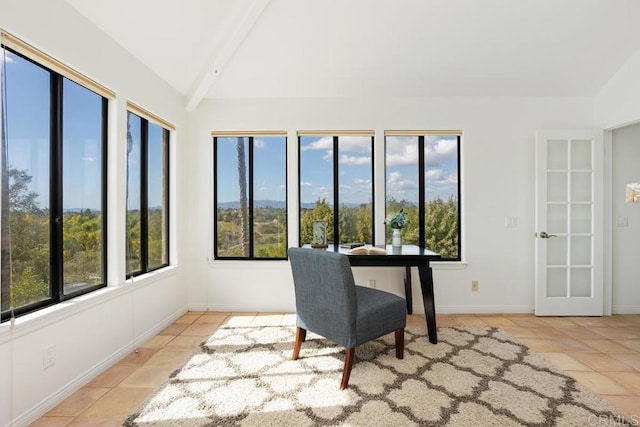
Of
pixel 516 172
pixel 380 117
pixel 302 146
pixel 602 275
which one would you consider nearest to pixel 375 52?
pixel 380 117

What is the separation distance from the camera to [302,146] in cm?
372

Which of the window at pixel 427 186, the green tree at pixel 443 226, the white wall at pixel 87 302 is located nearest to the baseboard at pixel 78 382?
the white wall at pixel 87 302

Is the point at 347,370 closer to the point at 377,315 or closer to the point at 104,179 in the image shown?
the point at 377,315

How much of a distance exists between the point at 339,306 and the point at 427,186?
2134 millimetres

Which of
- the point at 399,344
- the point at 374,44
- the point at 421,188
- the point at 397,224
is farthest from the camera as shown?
the point at 421,188

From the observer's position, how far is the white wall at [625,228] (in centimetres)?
354

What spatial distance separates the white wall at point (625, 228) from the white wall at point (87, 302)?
473cm

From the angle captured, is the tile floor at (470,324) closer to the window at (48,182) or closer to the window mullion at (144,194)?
the window at (48,182)

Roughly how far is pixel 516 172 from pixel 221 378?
3461mm

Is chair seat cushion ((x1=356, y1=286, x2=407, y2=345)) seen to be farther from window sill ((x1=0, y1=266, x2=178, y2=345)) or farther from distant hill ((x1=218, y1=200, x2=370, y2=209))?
window sill ((x1=0, y1=266, x2=178, y2=345))

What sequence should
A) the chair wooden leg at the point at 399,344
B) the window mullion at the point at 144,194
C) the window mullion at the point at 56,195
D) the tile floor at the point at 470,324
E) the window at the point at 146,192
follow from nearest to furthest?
the tile floor at the point at 470,324 → the window mullion at the point at 56,195 → the chair wooden leg at the point at 399,344 → the window at the point at 146,192 → the window mullion at the point at 144,194

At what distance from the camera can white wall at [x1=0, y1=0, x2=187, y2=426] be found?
5.50 feet

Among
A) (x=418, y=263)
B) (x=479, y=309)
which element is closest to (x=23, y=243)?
(x=418, y=263)

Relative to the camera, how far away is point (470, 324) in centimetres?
321
